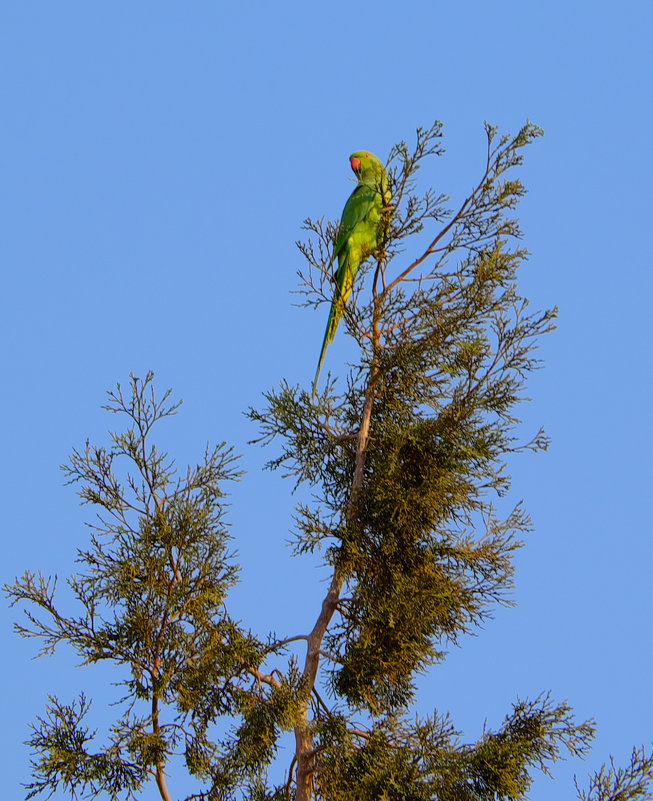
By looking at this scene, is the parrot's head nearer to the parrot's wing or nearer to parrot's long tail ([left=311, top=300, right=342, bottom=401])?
the parrot's wing

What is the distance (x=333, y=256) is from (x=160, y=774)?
432 centimetres

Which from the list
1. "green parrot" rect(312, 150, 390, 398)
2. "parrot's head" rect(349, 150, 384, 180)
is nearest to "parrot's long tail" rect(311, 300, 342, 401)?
"green parrot" rect(312, 150, 390, 398)

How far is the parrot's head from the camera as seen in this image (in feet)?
32.6

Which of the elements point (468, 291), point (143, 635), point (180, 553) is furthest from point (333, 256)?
point (143, 635)

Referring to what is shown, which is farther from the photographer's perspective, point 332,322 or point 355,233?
point 355,233

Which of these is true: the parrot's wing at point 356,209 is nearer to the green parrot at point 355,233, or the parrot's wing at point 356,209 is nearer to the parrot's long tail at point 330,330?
the green parrot at point 355,233

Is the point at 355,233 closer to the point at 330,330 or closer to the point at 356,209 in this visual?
the point at 356,209

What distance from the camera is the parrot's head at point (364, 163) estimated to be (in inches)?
391

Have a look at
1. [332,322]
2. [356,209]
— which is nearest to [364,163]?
[356,209]

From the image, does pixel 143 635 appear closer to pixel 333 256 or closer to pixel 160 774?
pixel 160 774

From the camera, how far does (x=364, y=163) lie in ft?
32.7

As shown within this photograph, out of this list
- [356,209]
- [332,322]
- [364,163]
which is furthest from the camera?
[364,163]

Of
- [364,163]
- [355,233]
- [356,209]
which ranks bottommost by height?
[355,233]

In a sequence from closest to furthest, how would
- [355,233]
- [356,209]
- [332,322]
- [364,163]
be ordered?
1. [332,322]
2. [355,233]
3. [356,209]
4. [364,163]
